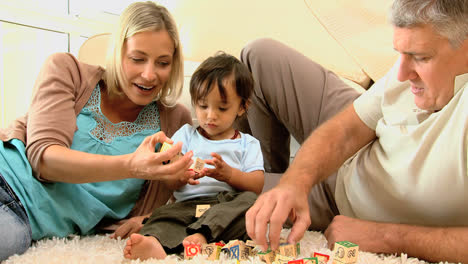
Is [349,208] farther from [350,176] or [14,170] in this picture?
[14,170]

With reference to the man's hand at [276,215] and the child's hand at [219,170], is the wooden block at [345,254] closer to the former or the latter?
the man's hand at [276,215]

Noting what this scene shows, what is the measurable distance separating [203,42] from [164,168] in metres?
1.40

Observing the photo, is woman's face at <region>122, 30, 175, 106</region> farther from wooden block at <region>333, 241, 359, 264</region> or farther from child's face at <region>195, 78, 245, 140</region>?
wooden block at <region>333, 241, 359, 264</region>

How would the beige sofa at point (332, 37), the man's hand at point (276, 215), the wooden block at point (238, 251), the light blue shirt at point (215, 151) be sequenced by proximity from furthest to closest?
the beige sofa at point (332, 37) → the light blue shirt at point (215, 151) → the wooden block at point (238, 251) → the man's hand at point (276, 215)

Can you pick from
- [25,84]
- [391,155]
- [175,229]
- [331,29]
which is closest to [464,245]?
[391,155]

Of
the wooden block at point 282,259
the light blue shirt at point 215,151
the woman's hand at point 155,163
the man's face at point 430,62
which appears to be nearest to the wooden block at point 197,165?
the woman's hand at point 155,163

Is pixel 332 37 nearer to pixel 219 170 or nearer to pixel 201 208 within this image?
pixel 219 170

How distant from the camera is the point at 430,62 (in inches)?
35.1

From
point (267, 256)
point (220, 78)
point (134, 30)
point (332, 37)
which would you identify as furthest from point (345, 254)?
point (332, 37)

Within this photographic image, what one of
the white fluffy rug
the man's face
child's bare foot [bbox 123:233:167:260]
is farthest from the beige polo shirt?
child's bare foot [bbox 123:233:167:260]

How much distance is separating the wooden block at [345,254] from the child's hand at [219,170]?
422mm

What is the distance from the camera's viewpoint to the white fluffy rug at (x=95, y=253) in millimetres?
914

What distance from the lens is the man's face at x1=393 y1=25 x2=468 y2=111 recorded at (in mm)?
875

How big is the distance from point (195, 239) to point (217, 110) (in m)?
0.46
